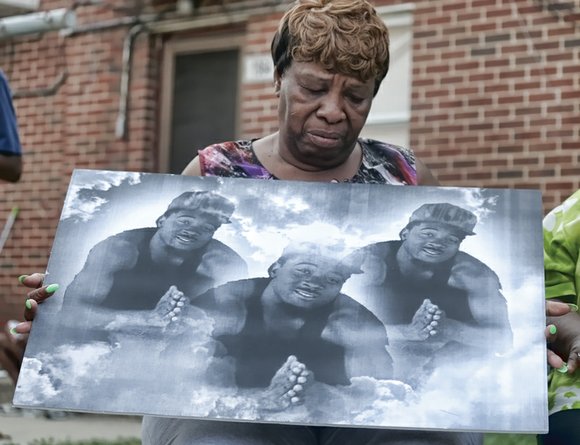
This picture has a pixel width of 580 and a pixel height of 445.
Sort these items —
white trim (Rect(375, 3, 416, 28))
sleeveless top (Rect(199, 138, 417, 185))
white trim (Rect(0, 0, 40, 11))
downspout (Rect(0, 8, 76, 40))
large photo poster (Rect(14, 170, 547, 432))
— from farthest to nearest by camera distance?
white trim (Rect(0, 0, 40, 11))
downspout (Rect(0, 8, 76, 40))
white trim (Rect(375, 3, 416, 28))
sleeveless top (Rect(199, 138, 417, 185))
large photo poster (Rect(14, 170, 547, 432))

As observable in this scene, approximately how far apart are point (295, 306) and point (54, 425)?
5.42 meters

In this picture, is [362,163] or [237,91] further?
[237,91]

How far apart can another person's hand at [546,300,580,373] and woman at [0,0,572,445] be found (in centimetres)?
23

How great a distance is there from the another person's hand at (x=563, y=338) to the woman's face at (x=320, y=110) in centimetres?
62

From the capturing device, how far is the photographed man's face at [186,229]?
2.27 m

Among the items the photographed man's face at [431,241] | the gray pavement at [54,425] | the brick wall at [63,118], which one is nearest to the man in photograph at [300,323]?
the photographed man's face at [431,241]

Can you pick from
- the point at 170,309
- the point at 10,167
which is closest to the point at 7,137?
the point at 10,167

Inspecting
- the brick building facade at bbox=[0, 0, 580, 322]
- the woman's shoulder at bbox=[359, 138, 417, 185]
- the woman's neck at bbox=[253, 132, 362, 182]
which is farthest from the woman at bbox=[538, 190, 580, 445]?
the brick building facade at bbox=[0, 0, 580, 322]

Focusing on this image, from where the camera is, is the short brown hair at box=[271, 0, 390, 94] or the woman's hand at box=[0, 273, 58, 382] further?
the short brown hair at box=[271, 0, 390, 94]

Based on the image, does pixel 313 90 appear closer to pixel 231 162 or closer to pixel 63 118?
pixel 231 162

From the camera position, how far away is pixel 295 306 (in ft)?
7.07

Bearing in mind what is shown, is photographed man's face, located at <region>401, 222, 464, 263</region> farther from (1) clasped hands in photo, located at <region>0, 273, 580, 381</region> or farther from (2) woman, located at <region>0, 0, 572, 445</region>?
(2) woman, located at <region>0, 0, 572, 445</region>

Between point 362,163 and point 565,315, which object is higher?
Result: point 362,163

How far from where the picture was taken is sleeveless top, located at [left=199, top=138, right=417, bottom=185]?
8.78 ft
